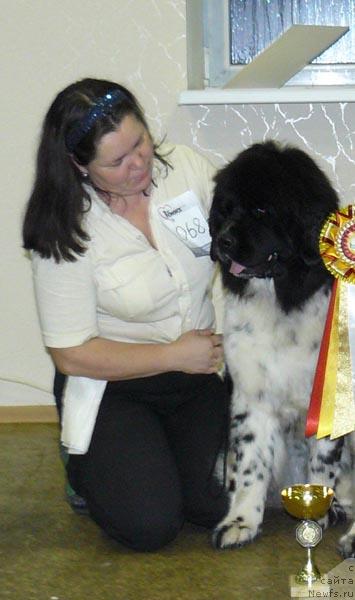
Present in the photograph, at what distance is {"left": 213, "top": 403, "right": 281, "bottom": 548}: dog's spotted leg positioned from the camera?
246cm

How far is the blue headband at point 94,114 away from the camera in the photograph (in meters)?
2.31

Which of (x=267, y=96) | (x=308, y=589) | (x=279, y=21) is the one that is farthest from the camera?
(x=279, y=21)

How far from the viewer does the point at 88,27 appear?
359 centimetres

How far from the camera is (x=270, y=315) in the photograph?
238 centimetres

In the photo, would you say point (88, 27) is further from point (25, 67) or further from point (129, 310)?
point (129, 310)

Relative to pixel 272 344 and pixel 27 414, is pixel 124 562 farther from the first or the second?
pixel 27 414

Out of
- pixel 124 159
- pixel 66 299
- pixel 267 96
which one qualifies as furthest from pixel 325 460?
pixel 267 96

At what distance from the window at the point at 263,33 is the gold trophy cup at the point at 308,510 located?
2090 millimetres

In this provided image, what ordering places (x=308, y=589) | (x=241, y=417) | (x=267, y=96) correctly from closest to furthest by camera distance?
1. (x=308, y=589)
2. (x=241, y=417)
3. (x=267, y=96)

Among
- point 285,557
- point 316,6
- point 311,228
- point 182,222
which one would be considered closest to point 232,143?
point 316,6

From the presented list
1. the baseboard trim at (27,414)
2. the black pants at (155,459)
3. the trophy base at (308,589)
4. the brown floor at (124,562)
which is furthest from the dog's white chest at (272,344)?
the baseboard trim at (27,414)

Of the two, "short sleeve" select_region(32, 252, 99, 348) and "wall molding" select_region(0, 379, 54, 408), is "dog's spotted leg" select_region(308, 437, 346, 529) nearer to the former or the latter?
"short sleeve" select_region(32, 252, 99, 348)

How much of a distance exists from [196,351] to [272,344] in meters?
0.23

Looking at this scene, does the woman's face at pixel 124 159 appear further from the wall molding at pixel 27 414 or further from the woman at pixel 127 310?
the wall molding at pixel 27 414
